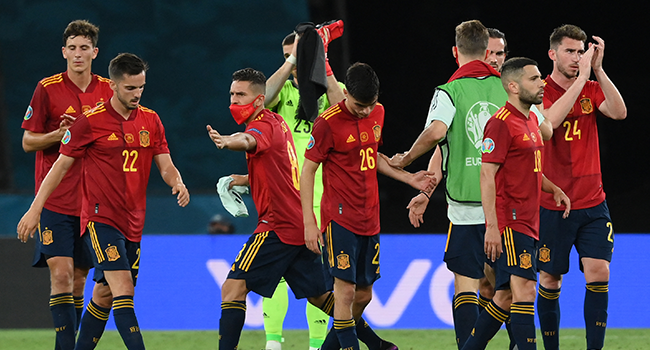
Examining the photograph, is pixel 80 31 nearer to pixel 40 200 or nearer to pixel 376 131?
pixel 40 200

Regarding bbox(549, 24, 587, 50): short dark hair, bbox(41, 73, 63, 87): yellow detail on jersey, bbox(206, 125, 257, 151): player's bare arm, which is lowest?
bbox(206, 125, 257, 151): player's bare arm

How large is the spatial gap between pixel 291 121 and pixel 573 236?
2.00m

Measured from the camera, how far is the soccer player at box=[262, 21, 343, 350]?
569 centimetres

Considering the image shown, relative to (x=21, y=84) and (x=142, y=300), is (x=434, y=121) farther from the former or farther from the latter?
→ (x=21, y=84)

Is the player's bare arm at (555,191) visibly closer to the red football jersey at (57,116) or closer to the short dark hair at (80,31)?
the red football jersey at (57,116)

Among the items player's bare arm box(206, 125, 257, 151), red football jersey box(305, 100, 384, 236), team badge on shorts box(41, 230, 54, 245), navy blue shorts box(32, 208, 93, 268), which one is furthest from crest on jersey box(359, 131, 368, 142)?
team badge on shorts box(41, 230, 54, 245)

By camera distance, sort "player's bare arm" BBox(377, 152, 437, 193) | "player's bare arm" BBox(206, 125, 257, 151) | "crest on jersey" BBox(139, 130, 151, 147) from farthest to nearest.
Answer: "crest on jersey" BBox(139, 130, 151, 147) → "player's bare arm" BBox(377, 152, 437, 193) → "player's bare arm" BBox(206, 125, 257, 151)

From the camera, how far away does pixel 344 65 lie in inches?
442

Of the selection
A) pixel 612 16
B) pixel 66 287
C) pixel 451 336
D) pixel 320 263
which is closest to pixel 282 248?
pixel 320 263

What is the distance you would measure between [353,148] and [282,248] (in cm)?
67

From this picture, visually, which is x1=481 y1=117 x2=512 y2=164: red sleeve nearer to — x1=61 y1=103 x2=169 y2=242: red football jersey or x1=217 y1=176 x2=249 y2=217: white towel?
x1=217 y1=176 x2=249 y2=217: white towel

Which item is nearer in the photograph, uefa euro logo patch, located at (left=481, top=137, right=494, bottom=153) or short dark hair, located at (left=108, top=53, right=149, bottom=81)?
uefa euro logo patch, located at (left=481, top=137, right=494, bottom=153)

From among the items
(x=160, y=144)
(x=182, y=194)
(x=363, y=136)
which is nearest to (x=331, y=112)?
(x=363, y=136)

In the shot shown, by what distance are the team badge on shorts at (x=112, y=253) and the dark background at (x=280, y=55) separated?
616 centimetres
